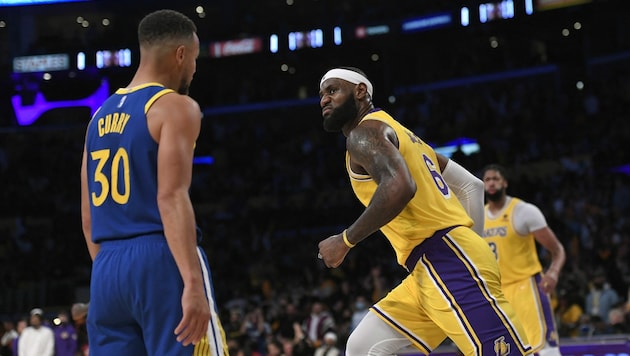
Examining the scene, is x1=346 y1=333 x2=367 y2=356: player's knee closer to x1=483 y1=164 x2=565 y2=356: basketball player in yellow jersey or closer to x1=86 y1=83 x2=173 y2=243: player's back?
x1=86 y1=83 x2=173 y2=243: player's back

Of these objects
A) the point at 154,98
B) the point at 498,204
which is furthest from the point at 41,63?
the point at 154,98

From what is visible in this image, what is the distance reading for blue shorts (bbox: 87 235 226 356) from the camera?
337 centimetres

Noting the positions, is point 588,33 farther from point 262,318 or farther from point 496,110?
point 262,318

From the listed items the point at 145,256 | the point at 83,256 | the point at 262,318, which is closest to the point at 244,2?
the point at 83,256

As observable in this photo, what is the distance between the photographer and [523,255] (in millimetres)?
7805

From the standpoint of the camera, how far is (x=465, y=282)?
467 centimetres

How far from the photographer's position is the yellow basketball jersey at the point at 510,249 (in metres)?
7.77

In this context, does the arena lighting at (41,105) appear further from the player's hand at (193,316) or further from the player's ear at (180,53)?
the player's hand at (193,316)

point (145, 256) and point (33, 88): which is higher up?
point (33, 88)

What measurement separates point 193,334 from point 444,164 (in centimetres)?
247

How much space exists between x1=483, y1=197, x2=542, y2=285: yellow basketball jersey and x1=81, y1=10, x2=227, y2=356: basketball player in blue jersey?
15.5ft

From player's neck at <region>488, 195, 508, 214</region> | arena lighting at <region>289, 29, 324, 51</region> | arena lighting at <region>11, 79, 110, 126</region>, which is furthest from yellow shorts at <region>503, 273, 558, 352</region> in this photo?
arena lighting at <region>11, 79, 110, 126</region>

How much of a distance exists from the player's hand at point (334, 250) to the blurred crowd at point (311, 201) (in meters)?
9.17

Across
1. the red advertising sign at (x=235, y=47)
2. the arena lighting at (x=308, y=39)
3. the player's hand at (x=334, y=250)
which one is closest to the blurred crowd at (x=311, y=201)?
the arena lighting at (x=308, y=39)
